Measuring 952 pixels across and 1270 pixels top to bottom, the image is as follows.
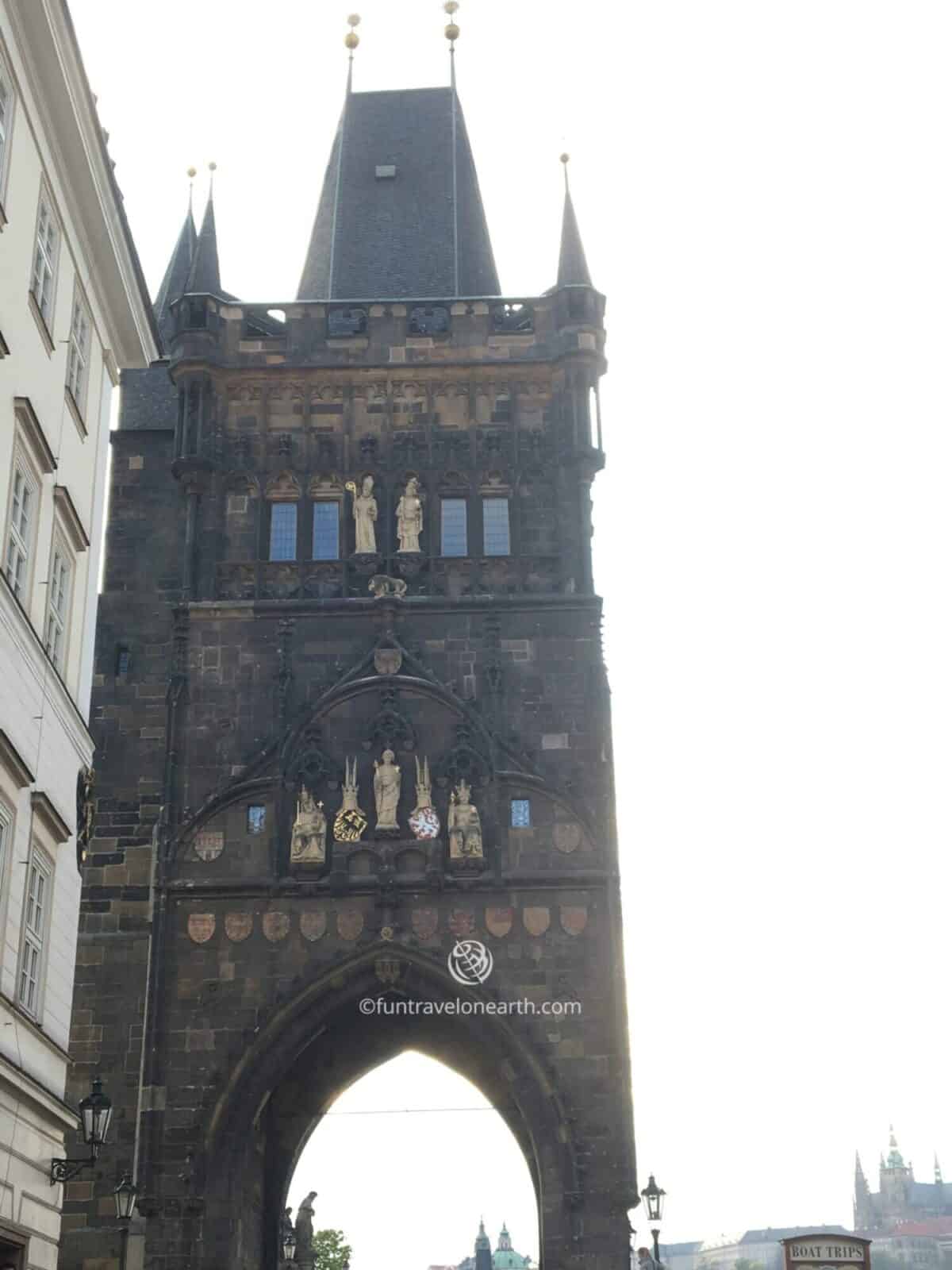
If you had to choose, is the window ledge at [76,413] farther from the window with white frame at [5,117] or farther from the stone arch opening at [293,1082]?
the stone arch opening at [293,1082]

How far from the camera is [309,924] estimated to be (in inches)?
785

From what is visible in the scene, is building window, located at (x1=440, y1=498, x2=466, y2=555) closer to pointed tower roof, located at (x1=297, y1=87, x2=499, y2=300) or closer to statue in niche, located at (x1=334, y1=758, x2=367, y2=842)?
statue in niche, located at (x1=334, y1=758, x2=367, y2=842)

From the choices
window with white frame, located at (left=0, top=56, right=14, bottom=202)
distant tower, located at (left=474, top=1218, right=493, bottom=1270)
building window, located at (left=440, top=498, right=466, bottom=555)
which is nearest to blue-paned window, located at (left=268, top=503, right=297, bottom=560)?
building window, located at (left=440, top=498, right=466, bottom=555)

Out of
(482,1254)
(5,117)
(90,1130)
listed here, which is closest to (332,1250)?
(482,1254)

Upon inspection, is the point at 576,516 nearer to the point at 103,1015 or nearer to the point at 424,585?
the point at 424,585

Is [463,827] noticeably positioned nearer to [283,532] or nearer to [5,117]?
[283,532]

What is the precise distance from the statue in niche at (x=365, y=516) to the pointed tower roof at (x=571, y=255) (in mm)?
4045

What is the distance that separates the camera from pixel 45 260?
41.9ft

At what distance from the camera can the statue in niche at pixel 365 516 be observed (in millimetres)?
22062

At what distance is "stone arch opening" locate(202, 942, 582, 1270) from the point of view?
18.8 meters

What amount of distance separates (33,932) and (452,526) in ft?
36.6

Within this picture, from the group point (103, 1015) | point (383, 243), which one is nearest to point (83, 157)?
point (103, 1015)

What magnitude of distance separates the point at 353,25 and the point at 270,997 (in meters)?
18.9

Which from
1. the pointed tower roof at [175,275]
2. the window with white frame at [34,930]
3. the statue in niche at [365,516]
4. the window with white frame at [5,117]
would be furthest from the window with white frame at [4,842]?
the pointed tower roof at [175,275]
